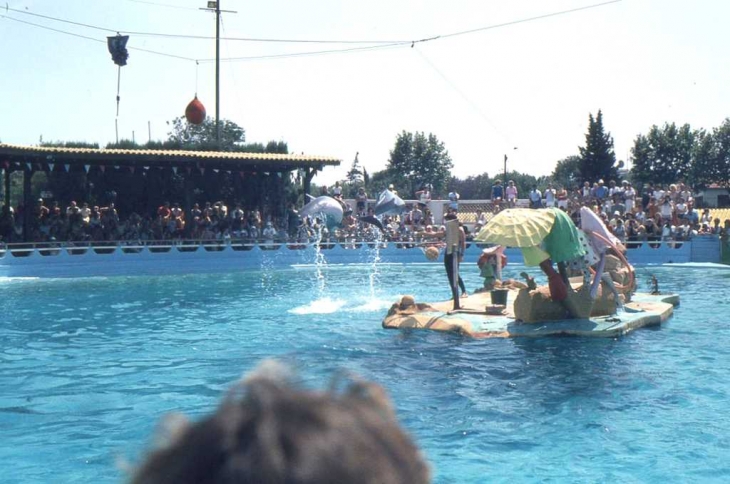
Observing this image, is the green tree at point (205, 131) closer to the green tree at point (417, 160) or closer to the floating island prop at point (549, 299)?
the green tree at point (417, 160)

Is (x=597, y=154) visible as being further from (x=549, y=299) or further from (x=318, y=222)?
(x=549, y=299)

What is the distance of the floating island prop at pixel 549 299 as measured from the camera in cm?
1135

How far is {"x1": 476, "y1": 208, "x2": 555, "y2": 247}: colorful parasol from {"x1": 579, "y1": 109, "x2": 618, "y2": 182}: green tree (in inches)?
1535

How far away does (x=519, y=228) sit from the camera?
11.3 meters

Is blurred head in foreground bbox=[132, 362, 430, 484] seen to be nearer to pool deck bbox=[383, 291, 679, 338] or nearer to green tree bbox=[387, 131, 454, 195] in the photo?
pool deck bbox=[383, 291, 679, 338]

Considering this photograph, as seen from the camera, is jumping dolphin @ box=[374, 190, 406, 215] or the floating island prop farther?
jumping dolphin @ box=[374, 190, 406, 215]

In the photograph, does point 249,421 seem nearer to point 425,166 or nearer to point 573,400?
point 573,400

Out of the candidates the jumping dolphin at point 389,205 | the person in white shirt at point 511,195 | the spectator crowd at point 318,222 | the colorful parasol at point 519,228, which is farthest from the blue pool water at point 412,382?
the person in white shirt at point 511,195

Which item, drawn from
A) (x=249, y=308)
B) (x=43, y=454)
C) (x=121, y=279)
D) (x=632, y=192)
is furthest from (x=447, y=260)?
(x=632, y=192)

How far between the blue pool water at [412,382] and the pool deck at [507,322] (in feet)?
0.59

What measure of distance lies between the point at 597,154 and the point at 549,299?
39622mm

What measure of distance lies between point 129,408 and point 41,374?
2220 millimetres

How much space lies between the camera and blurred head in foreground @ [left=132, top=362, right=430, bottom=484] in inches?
32.3

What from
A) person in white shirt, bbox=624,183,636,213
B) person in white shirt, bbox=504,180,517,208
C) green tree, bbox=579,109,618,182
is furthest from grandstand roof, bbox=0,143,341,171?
green tree, bbox=579,109,618,182
